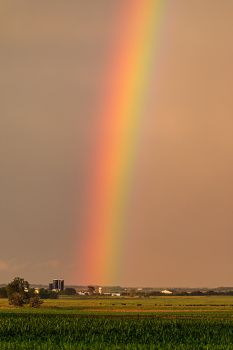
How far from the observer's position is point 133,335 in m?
66.9

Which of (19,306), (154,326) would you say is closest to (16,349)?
(154,326)

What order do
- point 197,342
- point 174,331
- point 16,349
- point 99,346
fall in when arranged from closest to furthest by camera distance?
point 16,349
point 99,346
point 197,342
point 174,331

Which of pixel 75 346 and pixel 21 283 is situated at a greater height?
pixel 21 283

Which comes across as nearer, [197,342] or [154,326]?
[197,342]

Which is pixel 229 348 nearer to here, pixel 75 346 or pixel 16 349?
pixel 75 346

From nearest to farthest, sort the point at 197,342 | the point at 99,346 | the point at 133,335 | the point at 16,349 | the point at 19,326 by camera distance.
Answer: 1. the point at 16,349
2. the point at 99,346
3. the point at 197,342
4. the point at 133,335
5. the point at 19,326

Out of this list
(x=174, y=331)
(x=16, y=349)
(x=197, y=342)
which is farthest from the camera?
(x=174, y=331)

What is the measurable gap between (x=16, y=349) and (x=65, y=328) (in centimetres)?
2575

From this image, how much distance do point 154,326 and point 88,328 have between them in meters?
7.87

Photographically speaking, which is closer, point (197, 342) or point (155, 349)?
point (155, 349)

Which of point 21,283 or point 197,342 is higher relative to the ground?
point 21,283

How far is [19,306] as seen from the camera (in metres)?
178

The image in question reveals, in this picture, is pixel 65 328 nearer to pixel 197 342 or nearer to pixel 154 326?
pixel 154 326

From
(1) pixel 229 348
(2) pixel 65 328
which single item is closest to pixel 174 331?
(2) pixel 65 328
